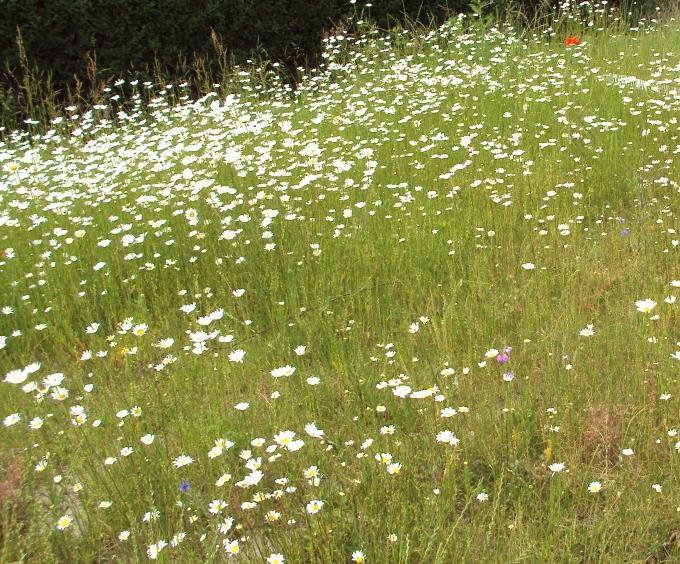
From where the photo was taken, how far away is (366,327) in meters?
3.35

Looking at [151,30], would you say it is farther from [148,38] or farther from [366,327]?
[366,327]

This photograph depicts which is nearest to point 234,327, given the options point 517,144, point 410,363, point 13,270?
point 410,363

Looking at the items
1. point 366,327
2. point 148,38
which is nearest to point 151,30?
point 148,38

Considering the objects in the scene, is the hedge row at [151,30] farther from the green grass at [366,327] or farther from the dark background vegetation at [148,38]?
the green grass at [366,327]

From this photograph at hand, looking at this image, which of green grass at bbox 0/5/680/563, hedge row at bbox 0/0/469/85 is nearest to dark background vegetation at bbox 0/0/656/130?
hedge row at bbox 0/0/469/85

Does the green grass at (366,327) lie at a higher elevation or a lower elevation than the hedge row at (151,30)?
lower

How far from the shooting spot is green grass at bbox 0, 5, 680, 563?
2.14m

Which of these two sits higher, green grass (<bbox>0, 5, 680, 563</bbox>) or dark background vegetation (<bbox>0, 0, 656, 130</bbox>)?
dark background vegetation (<bbox>0, 0, 656, 130</bbox>)

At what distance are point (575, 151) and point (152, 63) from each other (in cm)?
586

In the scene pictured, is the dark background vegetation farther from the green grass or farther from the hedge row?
the green grass

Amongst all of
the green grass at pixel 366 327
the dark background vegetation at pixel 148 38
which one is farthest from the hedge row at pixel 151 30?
the green grass at pixel 366 327

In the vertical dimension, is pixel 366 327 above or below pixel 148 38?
below

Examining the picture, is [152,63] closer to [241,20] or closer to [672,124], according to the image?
[241,20]

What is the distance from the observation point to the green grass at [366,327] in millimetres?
2137
